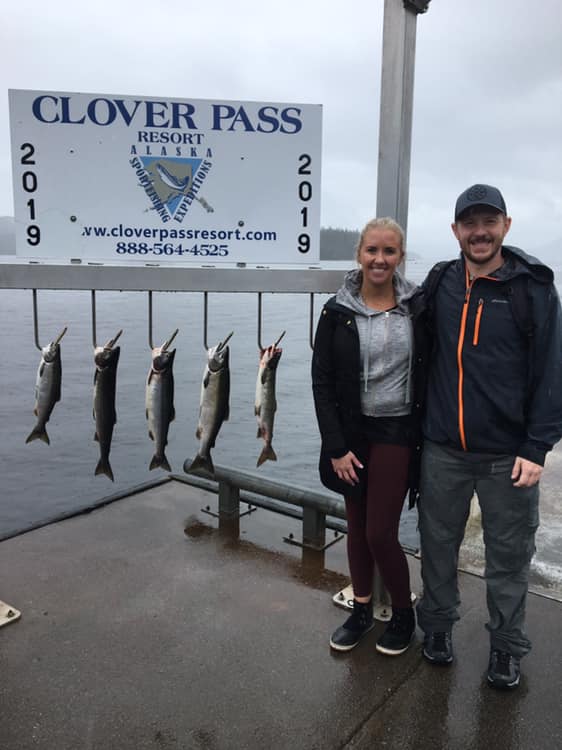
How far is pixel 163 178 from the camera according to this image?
11.8ft

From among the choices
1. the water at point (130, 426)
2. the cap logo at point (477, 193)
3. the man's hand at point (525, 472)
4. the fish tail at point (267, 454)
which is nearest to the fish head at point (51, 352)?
the fish tail at point (267, 454)

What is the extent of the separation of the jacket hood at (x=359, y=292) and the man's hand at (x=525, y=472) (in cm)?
89

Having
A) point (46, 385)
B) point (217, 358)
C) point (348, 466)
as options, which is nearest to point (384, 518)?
point (348, 466)

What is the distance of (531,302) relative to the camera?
282cm

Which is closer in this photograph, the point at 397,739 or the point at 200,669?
the point at 397,739

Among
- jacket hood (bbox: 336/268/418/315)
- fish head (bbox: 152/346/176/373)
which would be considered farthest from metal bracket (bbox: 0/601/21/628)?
jacket hood (bbox: 336/268/418/315)

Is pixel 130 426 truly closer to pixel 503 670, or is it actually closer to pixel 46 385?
pixel 46 385

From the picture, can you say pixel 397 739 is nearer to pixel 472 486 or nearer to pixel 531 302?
pixel 472 486

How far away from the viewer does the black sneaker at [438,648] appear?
3291mm

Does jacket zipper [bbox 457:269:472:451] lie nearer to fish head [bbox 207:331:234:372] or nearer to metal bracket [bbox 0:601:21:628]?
fish head [bbox 207:331:234:372]

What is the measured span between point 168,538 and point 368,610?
174 cm

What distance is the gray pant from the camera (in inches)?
118

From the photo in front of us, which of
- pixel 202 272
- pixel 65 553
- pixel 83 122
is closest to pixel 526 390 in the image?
pixel 202 272

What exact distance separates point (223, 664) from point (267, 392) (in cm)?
143
